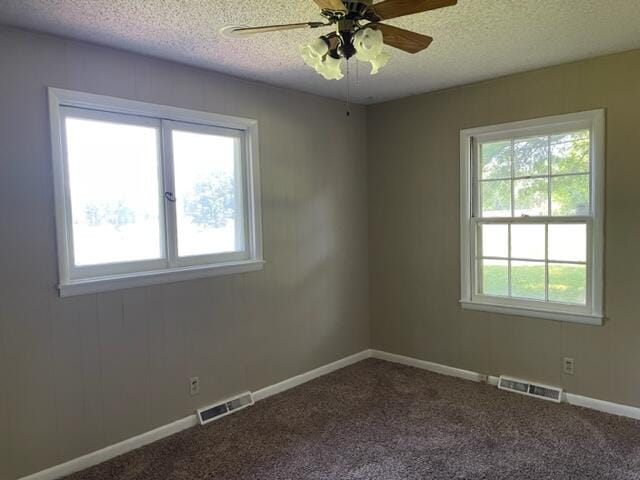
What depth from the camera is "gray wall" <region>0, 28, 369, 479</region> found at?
230 cm

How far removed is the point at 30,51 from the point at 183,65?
0.87m

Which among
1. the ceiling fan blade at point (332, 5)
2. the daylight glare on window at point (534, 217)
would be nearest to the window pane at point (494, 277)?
the daylight glare on window at point (534, 217)

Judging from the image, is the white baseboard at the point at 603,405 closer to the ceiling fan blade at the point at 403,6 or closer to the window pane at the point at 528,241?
the window pane at the point at 528,241

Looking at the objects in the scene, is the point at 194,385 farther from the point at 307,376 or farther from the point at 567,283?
the point at 567,283

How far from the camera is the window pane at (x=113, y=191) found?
2.54m

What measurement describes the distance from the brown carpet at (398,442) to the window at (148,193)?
1034mm

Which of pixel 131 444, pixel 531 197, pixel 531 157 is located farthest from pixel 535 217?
pixel 131 444

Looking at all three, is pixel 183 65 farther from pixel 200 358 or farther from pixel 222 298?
pixel 200 358

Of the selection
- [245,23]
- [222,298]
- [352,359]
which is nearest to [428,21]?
[245,23]

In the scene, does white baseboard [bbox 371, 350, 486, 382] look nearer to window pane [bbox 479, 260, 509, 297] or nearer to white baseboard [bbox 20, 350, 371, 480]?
window pane [bbox 479, 260, 509, 297]

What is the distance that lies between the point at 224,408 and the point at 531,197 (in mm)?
2714

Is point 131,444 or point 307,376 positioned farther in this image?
point 307,376

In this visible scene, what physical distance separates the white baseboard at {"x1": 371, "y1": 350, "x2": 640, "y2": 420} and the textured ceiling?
232cm

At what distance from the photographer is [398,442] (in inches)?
108
